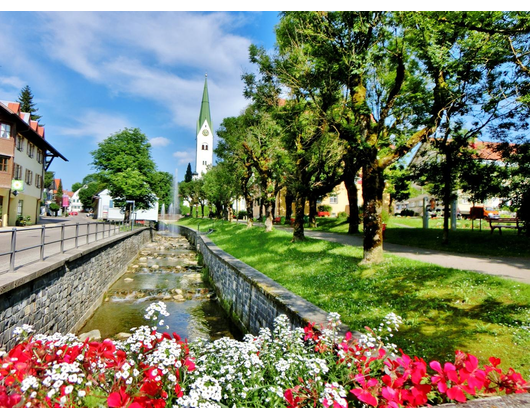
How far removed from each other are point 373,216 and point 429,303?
12.4ft

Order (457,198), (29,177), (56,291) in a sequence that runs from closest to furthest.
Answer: (56,291)
(457,198)
(29,177)

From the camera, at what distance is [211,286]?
654 inches

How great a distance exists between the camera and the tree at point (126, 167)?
3394 cm

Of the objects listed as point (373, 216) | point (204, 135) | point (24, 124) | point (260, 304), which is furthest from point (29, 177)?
point (204, 135)

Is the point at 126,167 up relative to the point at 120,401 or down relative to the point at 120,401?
up

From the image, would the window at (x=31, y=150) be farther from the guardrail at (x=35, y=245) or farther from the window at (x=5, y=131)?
the guardrail at (x=35, y=245)

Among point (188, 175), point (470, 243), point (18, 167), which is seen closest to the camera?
point (470, 243)

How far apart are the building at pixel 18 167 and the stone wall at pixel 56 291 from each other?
65.3ft

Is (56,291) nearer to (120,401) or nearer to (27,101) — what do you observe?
(120,401)

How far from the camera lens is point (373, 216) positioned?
9.86 meters

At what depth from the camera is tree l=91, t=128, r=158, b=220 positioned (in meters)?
33.9

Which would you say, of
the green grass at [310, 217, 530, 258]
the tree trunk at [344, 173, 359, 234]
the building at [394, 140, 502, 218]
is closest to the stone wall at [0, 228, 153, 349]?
the green grass at [310, 217, 530, 258]

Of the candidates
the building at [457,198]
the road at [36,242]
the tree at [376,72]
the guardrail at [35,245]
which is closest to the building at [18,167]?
the road at [36,242]
